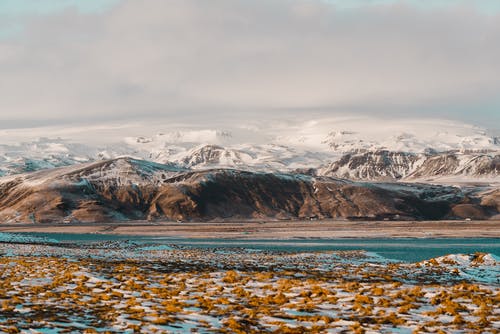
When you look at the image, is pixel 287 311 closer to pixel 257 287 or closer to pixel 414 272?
pixel 257 287

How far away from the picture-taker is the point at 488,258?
43.2 m

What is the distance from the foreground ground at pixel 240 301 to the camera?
18.2 metres

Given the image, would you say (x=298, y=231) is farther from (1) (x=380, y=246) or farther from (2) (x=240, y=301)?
(2) (x=240, y=301)

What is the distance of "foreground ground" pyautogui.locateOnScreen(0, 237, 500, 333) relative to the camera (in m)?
18.2

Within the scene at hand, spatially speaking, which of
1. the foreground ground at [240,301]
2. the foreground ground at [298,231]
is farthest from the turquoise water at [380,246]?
the foreground ground at [240,301]

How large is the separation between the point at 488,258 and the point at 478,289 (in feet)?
63.9

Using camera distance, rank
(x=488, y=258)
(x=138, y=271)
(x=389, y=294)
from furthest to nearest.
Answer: (x=488, y=258) → (x=138, y=271) → (x=389, y=294)

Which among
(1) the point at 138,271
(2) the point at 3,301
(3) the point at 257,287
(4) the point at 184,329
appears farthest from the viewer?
(1) the point at 138,271

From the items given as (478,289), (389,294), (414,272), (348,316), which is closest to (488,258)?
(414,272)

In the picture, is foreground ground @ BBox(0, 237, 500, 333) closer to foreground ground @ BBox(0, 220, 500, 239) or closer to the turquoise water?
the turquoise water

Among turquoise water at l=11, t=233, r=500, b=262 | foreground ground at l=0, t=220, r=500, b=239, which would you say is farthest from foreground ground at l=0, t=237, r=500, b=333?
foreground ground at l=0, t=220, r=500, b=239

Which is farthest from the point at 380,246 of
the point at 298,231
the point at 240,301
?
the point at 240,301

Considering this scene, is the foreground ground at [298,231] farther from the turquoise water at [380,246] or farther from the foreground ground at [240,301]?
the foreground ground at [240,301]

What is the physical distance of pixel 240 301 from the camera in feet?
74.8
